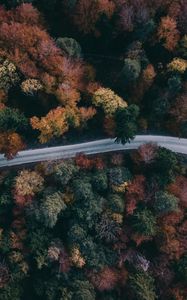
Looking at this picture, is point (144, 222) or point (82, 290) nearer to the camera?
point (82, 290)

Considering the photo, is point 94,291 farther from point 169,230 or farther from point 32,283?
point 169,230

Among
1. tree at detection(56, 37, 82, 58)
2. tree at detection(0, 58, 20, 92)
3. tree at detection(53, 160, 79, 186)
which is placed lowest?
tree at detection(53, 160, 79, 186)

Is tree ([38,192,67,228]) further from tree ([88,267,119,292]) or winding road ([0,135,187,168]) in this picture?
tree ([88,267,119,292])

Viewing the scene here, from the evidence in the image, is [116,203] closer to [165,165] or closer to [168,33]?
[165,165]

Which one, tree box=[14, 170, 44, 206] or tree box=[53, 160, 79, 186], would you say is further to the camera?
tree box=[53, 160, 79, 186]

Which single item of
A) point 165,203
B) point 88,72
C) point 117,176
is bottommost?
point 165,203

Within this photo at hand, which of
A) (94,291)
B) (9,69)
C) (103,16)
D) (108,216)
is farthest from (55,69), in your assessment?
(94,291)

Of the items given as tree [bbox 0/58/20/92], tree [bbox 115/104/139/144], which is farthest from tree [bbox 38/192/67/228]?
tree [bbox 0/58/20/92]

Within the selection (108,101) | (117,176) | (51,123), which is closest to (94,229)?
(117,176)
